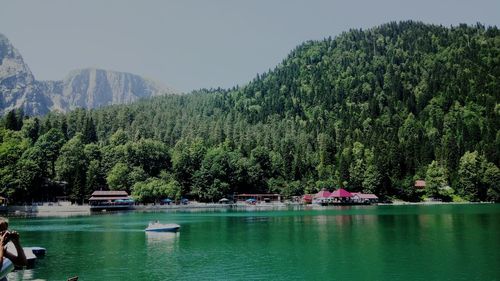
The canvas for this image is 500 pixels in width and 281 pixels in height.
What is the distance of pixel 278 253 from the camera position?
161 ft

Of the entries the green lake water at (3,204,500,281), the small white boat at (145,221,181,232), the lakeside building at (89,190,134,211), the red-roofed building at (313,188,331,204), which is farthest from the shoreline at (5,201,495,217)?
the small white boat at (145,221,181,232)

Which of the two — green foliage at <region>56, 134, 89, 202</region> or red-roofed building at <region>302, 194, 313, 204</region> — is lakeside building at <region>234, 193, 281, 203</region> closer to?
red-roofed building at <region>302, 194, 313, 204</region>

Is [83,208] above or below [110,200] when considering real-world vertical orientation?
below

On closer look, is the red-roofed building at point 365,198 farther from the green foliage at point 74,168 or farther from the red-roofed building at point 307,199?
the green foliage at point 74,168

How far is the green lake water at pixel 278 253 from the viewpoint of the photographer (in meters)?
38.3

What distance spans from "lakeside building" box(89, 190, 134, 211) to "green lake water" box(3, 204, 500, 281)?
68.2m

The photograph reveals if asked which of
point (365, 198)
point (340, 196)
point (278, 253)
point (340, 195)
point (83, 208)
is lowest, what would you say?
point (278, 253)

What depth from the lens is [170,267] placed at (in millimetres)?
42781

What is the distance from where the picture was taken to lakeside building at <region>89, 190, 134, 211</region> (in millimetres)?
142750

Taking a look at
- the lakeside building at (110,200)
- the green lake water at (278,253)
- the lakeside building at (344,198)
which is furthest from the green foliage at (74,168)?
the green lake water at (278,253)

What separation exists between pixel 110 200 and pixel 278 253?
10660 cm

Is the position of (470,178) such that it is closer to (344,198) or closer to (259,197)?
(344,198)

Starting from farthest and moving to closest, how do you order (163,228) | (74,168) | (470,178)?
(470,178) < (74,168) < (163,228)

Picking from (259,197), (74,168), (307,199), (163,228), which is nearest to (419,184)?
(307,199)
